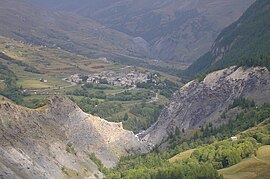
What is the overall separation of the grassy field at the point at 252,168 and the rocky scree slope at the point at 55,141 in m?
37.0

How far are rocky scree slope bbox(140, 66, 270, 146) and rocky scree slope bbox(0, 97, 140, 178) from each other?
26493mm

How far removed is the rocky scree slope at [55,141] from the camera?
380ft

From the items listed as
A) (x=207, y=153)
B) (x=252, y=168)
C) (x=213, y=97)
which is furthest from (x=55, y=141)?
(x=213, y=97)

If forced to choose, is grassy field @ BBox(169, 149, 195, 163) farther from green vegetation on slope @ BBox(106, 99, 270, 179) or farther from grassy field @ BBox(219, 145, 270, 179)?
grassy field @ BBox(219, 145, 270, 179)

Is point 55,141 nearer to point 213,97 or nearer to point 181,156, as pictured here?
point 181,156

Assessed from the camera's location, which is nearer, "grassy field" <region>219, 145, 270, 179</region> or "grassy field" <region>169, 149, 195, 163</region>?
"grassy field" <region>219, 145, 270, 179</region>

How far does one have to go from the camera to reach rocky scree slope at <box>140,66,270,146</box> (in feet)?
562

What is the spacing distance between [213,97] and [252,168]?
8062 centimetres

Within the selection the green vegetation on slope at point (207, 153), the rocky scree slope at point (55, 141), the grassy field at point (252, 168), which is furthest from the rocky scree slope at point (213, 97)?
the grassy field at point (252, 168)

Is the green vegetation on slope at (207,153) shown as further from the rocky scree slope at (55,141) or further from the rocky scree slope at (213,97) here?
the rocky scree slope at (213,97)

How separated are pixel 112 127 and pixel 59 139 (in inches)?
1179

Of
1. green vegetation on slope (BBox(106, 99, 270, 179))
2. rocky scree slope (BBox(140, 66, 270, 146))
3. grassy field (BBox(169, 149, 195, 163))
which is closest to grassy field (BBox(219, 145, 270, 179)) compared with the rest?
green vegetation on slope (BBox(106, 99, 270, 179))

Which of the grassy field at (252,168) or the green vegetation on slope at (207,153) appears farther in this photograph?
the green vegetation on slope at (207,153)

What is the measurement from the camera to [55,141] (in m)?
134
